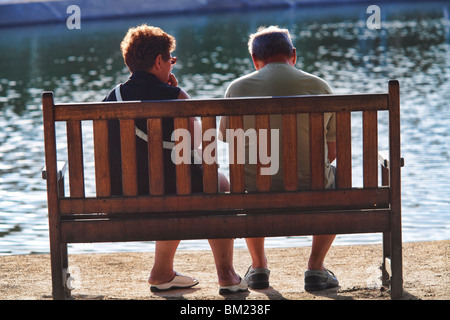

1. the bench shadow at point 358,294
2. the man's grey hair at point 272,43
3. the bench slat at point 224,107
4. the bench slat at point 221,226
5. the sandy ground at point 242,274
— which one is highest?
the man's grey hair at point 272,43

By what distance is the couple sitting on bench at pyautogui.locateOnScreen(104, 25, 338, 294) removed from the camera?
4.02m

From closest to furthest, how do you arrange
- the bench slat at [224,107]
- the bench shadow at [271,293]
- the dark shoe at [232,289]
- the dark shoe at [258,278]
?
the bench slat at [224,107]
the bench shadow at [271,293]
the dark shoe at [232,289]
the dark shoe at [258,278]

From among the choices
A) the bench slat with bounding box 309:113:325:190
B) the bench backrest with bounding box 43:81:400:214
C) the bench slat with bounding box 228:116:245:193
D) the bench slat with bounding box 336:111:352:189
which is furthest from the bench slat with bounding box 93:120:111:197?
the bench slat with bounding box 336:111:352:189

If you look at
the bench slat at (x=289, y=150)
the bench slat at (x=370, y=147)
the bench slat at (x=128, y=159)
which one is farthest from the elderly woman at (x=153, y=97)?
the bench slat at (x=370, y=147)

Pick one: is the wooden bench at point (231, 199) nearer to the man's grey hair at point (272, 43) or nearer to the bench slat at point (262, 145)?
the bench slat at point (262, 145)

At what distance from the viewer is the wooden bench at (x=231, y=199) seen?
382 centimetres

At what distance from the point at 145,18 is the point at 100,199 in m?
36.5

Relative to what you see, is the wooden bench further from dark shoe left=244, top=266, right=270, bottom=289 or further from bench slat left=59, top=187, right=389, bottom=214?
dark shoe left=244, top=266, right=270, bottom=289

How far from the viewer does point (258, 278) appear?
14.4 ft

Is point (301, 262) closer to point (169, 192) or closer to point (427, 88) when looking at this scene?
point (169, 192)

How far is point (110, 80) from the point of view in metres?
18.8

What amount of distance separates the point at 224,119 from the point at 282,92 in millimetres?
339

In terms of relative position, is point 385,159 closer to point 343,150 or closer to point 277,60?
point 343,150
